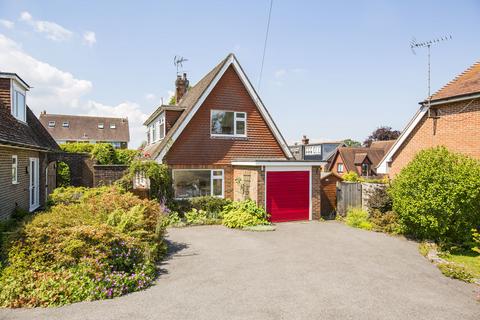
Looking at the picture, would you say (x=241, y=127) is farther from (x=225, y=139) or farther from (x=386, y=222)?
(x=386, y=222)

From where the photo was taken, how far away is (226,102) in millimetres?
16578

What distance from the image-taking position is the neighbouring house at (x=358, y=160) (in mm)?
38062

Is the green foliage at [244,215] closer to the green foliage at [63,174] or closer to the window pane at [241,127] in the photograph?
the window pane at [241,127]

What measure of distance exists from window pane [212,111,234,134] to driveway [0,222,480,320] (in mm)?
7156

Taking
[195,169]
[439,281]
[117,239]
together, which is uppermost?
[195,169]

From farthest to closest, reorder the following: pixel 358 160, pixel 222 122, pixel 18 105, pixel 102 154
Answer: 1. pixel 358 160
2. pixel 102 154
3. pixel 222 122
4. pixel 18 105

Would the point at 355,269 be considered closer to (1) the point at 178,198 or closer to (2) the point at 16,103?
(1) the point at 178,198

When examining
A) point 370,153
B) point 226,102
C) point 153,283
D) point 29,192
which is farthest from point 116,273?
point 370,153

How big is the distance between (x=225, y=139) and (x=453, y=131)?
10.4m

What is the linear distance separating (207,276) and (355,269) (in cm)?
388

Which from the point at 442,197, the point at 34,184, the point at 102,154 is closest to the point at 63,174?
the point at 102,154

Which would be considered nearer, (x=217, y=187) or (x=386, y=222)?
(x=386, y=222)

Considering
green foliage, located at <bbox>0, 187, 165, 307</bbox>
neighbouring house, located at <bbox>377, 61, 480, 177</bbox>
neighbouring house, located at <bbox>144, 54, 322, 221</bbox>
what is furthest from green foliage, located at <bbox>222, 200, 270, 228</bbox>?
neighbouring house, located at <bbox>377, 61, 480, 177</bbox>

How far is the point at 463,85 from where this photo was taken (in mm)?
13180
